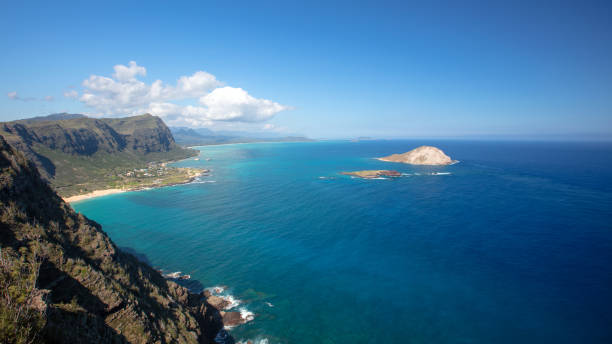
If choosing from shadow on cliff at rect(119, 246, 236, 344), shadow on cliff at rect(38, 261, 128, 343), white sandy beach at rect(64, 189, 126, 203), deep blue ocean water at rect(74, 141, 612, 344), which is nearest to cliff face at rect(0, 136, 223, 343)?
shadow on cliff at rect(38, 261, 128, 343)

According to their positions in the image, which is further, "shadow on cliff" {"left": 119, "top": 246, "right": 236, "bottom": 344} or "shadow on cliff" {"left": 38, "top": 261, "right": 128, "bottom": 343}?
"shadow on cliff" {"left": 119, "top": 246, "right": 236, "bottom": 344}

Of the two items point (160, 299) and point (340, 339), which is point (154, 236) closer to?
point (160, 299)

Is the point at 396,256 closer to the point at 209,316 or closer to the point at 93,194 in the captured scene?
the point at 209,316

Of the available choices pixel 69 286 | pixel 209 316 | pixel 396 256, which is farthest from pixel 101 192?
pixel 396 256

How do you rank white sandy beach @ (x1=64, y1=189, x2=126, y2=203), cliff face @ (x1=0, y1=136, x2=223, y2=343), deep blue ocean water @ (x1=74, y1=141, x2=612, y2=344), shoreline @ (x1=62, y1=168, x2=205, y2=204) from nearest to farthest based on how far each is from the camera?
cliff face @ (x1=0, y1=136, x2=223, y2=343) < deep blue ocean water @ (x1=74, y1=141, x2=612, y2=344) < white sandy beach @ (x1=64, y1=189, x2=126, y2=203) < shoreline @ (x1=62, y1=168, x2=205, y2=204)

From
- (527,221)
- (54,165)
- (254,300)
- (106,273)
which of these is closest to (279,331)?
(254,300)

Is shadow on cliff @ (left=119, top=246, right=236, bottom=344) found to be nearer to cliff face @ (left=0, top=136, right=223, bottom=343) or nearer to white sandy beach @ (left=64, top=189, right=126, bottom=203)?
cliff face @ (left=0, top=136, right=223, bottom=343)
